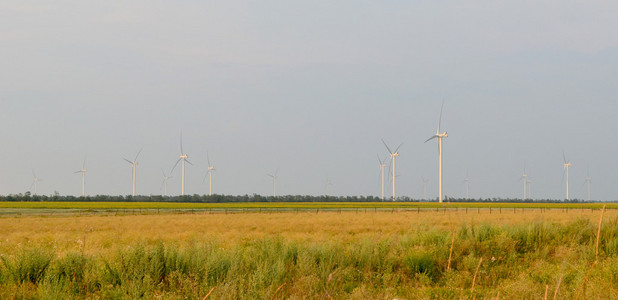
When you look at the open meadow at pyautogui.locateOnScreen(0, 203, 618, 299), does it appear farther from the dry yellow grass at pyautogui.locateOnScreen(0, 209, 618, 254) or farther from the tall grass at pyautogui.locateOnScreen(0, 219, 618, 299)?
the dry yellow grass at pyautogui.locateOnScreen(0, 209, 618, 254)

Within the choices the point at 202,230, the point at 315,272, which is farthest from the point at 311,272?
the point at 202,230

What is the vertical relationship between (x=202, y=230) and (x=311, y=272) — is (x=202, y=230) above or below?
below

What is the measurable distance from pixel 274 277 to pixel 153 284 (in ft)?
9.14

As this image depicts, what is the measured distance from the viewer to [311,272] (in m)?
14.3

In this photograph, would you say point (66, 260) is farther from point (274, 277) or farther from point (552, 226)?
point (552, 226)

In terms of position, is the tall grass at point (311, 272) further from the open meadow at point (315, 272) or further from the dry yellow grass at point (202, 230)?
the dry yellow grass at point (202, 230)

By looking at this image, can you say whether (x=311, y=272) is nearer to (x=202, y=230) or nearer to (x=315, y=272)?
(x=315, y=272)

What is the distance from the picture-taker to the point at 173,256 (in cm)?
1498

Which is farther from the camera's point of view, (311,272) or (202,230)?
(202,230)

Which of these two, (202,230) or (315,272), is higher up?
(315,272)

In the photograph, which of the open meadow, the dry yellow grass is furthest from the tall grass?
the dry yellow grass

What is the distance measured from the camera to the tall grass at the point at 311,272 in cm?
1222

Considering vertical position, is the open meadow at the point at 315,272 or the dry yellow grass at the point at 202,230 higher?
the open meadow at the point at 315,272

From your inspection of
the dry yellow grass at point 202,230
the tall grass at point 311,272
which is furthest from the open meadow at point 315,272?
the dry yellow grass at point 202,230
